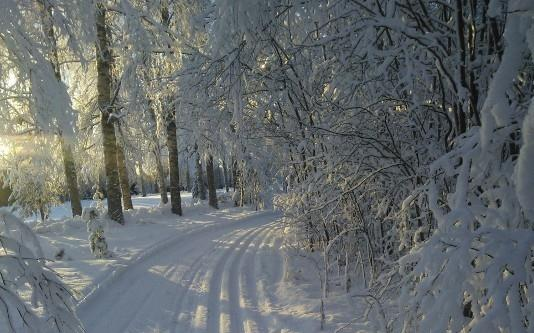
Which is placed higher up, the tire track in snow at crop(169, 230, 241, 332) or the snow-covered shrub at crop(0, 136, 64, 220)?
the snow-covered shrub at crop(0, 136, 64, 220)

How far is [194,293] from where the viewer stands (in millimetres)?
6398

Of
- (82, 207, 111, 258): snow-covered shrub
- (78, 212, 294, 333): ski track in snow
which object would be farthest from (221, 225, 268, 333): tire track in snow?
(82, 207, 111, 258): snow-covered shrub

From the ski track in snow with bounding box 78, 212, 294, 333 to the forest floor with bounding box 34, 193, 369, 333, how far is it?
1 centimetres

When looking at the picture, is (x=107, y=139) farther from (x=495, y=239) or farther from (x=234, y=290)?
(x=495, y=239)

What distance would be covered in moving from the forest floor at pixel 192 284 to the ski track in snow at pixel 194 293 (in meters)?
0.01

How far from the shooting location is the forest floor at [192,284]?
17.1 ft

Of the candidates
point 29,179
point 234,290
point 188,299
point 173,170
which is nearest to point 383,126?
point 234,290

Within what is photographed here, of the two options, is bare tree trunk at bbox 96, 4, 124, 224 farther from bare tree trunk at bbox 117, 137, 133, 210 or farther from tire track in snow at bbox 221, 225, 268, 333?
tire track in snow at bbox 221, 225, 268, 333

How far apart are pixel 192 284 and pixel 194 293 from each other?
54cm

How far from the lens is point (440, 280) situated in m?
1.91

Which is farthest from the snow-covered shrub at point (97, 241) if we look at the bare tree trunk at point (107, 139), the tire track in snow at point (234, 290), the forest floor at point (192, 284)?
the bare tree trunk at point (107, 139)

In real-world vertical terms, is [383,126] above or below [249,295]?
above

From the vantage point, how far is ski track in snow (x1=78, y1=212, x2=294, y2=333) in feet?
17.0

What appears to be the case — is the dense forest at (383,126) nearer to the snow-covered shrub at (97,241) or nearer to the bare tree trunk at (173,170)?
the snow-covered shrub at (97,241)
